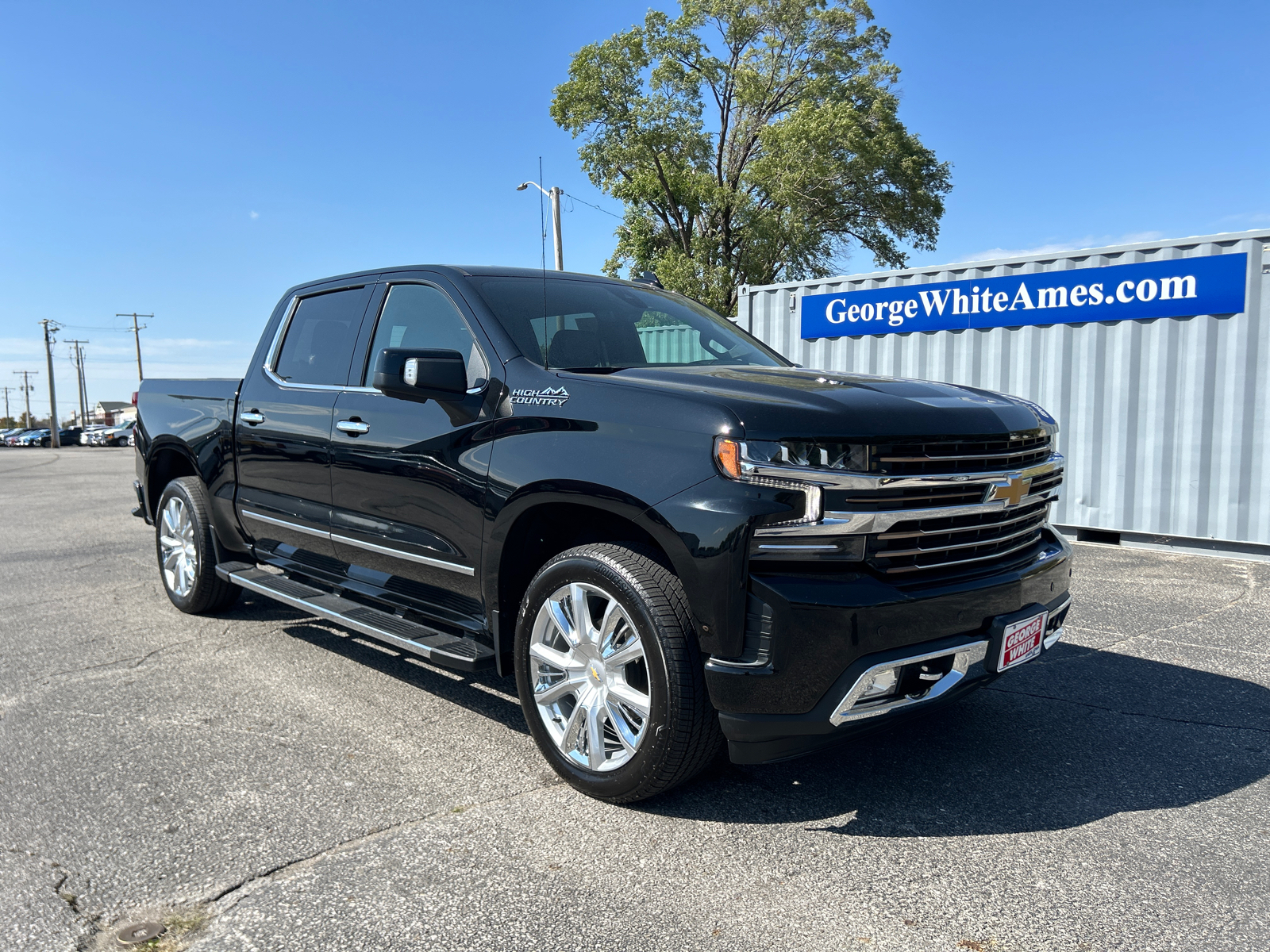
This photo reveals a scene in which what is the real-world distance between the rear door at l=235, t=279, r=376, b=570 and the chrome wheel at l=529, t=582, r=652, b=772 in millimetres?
1678

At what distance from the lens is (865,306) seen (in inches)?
400

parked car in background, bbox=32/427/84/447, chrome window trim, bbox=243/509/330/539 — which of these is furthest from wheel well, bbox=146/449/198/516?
parked car in background, bbox=32/427/84/447

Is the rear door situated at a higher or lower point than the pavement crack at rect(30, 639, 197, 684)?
higher

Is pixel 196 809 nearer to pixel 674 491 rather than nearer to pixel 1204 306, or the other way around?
pixel 674 491

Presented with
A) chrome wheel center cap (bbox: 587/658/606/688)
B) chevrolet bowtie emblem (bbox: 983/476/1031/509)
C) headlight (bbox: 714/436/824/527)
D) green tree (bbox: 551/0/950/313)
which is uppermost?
green tree (bbox: 551/0/950/313)

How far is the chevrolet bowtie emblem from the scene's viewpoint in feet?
10.0

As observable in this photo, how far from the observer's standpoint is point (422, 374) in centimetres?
343

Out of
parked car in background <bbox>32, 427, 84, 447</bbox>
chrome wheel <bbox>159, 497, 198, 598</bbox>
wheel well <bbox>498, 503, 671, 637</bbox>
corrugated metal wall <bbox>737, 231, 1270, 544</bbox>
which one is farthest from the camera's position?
parked car in background <bbox>32, 427, 84, 447</bbox>

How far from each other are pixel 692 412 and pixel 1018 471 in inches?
46.5

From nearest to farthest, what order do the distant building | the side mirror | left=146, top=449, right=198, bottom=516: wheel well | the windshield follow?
1. the side mirror
2. the windshield
3. left=146, top=449, right=198, bottom=516: wheel well
4. the distant building

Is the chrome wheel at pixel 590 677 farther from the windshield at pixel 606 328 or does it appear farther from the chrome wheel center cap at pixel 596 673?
the windshield at pixel 606 328

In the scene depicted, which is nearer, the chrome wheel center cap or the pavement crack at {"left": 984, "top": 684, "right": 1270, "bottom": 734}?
the chrome wheel center cap

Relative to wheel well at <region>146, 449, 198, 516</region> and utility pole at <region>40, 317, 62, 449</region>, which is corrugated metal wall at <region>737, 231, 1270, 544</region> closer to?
wheel well at <region>146, 449, 198, 516</region>

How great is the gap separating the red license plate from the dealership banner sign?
20.4 feet
